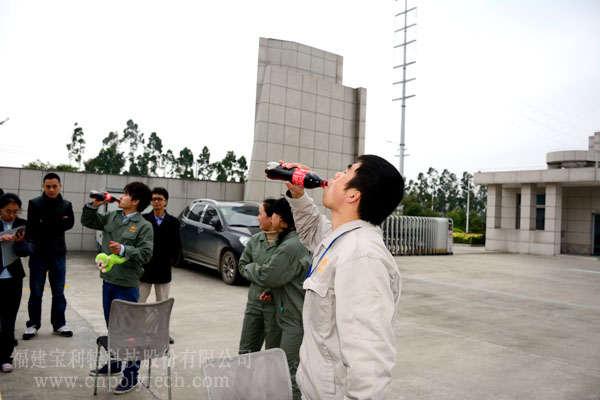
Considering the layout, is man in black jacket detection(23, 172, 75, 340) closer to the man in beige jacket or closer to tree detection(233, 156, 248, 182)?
the man in beige jacket

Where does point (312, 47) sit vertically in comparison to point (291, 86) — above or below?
above

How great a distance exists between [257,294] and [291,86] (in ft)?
46.9

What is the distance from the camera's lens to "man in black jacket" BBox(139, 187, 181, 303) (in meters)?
5.46

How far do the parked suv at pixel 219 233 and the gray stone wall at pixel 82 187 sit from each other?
158 inches

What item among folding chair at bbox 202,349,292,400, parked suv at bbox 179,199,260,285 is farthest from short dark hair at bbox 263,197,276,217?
parked suv at bbox 179,199,260,285

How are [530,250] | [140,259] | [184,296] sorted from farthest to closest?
[530,250], [184,296], [140,259]

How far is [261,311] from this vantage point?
346cm

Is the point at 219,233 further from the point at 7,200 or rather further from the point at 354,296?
the point at 354,296

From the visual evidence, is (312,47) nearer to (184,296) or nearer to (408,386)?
(184,296)

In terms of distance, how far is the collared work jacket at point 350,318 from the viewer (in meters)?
1.38

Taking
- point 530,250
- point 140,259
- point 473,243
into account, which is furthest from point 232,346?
point 473,243

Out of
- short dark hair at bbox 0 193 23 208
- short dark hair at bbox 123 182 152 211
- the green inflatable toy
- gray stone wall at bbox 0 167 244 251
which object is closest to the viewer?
the green inflatable toy

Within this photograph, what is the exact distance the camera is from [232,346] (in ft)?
16.5

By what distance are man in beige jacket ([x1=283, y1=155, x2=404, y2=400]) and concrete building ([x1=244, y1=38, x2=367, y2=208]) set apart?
13.7m
